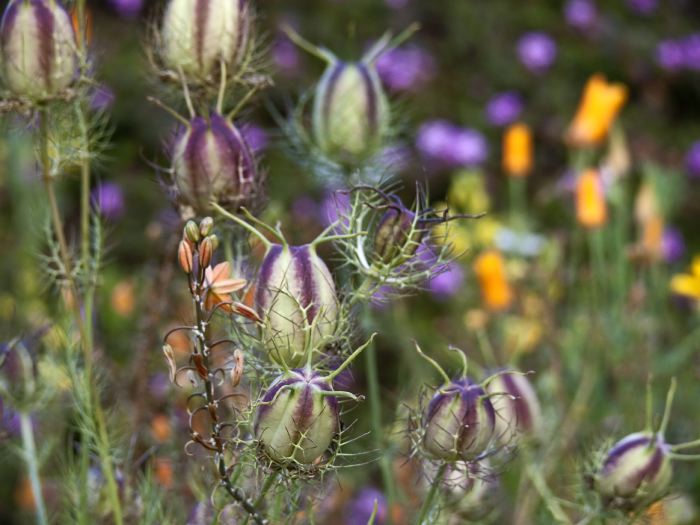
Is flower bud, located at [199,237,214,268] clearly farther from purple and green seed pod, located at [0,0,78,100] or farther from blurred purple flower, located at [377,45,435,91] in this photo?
blurred purple flower, located at [377,45,435,91]

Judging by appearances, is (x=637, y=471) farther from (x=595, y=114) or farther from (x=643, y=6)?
(x=643, y=6)

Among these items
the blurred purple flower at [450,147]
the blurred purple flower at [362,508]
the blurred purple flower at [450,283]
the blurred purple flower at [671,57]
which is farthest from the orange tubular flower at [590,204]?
the blurred purple flower at [671,57]

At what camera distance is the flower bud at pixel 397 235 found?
590mm

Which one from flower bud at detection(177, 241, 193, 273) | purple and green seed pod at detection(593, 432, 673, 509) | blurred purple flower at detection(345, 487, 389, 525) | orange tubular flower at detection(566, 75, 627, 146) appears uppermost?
flower bud at detection(177, 241, 193, 273)

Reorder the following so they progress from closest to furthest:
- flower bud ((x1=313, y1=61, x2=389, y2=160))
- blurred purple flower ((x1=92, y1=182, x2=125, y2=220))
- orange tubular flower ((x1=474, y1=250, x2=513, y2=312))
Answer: flower bud ((x1=313, y1=61, x2=389, y2=160)) → orange tubular flower ((x1=474, y1=250, x2=513, y2=312)) → blurred purple flower ((x1=92, y1=182, x2=125, y2=220))

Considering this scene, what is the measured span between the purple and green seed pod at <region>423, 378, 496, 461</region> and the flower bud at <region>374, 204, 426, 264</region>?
8 cm

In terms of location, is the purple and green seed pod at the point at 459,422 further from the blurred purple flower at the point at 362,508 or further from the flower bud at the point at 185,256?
the blurred purple flower at the point at 362,508

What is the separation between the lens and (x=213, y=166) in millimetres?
611


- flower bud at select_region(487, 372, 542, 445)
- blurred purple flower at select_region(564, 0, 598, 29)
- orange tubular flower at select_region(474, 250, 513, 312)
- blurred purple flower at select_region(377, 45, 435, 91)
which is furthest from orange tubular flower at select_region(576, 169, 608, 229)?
blurred purple flower at select_region(564, 0, 598, 29)

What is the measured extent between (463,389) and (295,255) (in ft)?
0.38

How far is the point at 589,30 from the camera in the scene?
11.2 feet

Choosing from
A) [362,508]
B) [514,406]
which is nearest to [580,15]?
[362,508]

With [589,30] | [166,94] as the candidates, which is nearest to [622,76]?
[589,30]

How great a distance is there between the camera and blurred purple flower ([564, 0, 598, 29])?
3.38m
